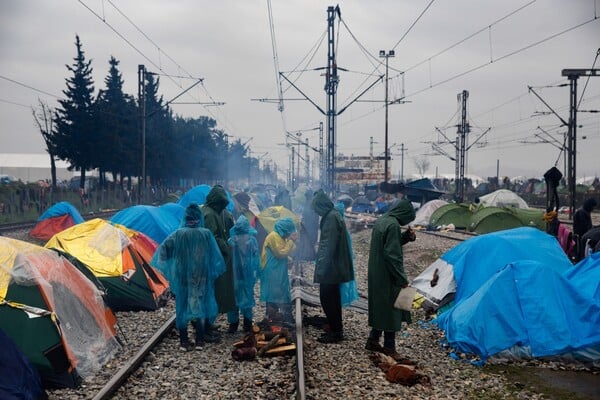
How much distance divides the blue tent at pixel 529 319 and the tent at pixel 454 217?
20.0 meters

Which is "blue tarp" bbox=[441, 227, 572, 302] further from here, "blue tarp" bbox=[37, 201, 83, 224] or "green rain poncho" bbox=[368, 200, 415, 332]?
"blue tarp" bbox=[37, 201, 83, 224]

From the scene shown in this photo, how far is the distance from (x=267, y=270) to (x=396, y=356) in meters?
2.48

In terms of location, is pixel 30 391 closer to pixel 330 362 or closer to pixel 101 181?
pixel 330 362

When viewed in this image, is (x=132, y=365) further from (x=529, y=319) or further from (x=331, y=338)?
(x=529, y=319)

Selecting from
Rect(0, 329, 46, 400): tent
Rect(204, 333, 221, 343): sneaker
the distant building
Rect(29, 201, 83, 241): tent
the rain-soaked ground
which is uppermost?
the distant building

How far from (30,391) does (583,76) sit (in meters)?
27.7

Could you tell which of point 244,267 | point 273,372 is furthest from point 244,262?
point 273,372

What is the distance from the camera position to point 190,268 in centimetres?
704

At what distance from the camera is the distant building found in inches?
3467

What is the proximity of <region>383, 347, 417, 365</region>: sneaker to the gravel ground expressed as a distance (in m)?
0.18

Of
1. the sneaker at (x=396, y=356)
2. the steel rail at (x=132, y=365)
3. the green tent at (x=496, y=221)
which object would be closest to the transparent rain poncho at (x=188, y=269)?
the steel rail at (x=132, y=365)

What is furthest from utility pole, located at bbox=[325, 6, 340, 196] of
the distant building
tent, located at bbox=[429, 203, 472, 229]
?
the distant building

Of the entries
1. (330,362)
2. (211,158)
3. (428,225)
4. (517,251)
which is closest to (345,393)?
(330,362)

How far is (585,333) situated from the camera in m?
6.55
